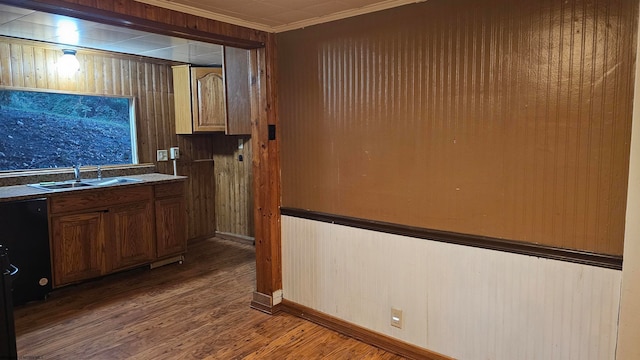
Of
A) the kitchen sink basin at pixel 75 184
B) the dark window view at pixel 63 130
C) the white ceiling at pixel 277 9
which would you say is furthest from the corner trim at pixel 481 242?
the dark window view at pixel 63 130

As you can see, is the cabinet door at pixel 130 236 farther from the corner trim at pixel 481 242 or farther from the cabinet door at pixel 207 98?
the corner trim at pixel 481 242

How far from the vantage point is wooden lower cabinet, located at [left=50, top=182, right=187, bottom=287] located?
3.54 m

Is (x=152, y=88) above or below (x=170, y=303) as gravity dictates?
above

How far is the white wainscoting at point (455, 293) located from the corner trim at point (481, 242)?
0.10 ft

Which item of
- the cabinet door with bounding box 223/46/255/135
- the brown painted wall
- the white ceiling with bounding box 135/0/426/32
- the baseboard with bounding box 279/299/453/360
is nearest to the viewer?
the brown painted wall

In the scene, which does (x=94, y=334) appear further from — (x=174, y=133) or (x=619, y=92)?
(x=619, y=92)

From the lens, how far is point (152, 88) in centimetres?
472

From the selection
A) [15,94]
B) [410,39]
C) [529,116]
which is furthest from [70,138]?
[529,116]

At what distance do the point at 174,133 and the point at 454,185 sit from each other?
3655 millimetres

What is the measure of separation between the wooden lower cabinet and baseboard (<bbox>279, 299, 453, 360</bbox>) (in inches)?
65.2

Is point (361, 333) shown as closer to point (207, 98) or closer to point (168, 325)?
point (168, 325)

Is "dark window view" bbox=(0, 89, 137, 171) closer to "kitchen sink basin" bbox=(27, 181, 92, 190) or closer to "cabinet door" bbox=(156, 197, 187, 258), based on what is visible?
"kitchen sink basin" bbox=(27, 181, 92, 190)

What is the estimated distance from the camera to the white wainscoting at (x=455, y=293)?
1975mm

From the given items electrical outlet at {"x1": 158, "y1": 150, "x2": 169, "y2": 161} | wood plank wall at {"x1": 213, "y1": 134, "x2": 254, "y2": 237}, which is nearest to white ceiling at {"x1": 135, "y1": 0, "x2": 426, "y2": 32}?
wood plank wall at {"x1": 213, "y1": 134, "x2": 254, "y2": 237}
